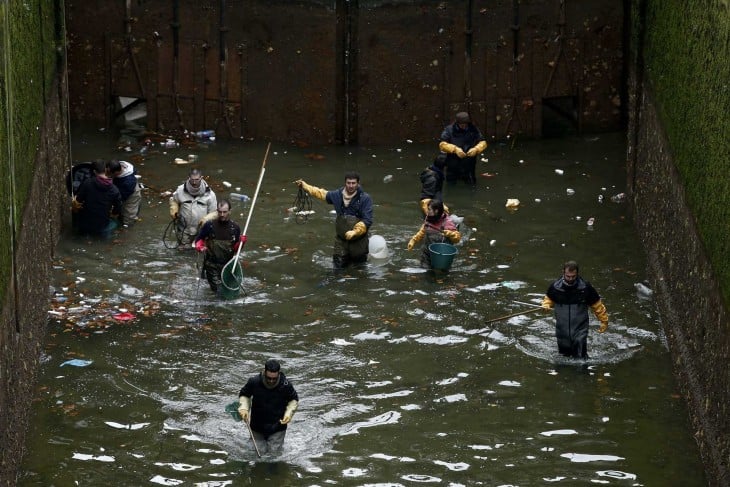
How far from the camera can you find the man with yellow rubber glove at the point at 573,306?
1538cm

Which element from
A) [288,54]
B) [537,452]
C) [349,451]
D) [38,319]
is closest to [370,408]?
[349,451]

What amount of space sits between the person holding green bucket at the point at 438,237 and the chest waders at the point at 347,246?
680 millimetres

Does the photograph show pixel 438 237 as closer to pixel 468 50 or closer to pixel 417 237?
pixel 417 237

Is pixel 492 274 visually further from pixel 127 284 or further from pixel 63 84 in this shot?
pixel 63 84

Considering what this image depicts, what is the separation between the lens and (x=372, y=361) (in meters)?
15.8

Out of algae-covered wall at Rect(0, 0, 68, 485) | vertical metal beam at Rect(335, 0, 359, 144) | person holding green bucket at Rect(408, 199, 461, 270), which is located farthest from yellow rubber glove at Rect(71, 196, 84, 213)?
vertical metal beam at Rect(335, 0, 359, 144)

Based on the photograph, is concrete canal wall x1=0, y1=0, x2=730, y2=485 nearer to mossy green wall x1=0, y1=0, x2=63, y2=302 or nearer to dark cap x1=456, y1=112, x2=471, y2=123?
mossy green wall x1=0, y1=0, x2=63, y2=302

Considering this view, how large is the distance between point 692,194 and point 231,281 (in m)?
6.00

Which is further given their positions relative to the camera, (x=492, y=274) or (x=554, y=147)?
(x=554, y=147)

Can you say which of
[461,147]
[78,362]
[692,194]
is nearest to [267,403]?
[78,362]

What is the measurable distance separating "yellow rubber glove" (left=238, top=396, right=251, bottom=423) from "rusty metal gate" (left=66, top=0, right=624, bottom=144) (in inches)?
469

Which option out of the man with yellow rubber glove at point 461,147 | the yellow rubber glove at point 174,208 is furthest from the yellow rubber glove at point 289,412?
the man with yellow rubber glove at point 461,147

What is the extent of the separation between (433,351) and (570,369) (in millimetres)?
1673

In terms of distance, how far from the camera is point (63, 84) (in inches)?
837
